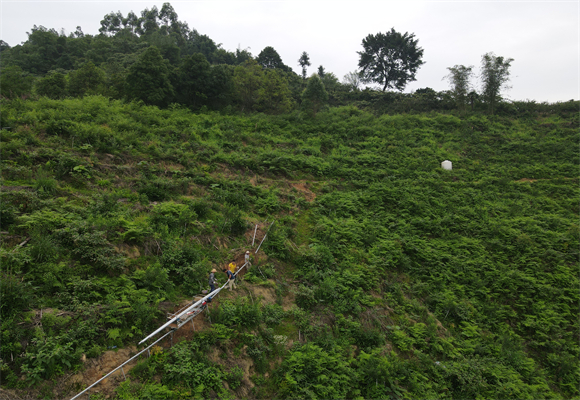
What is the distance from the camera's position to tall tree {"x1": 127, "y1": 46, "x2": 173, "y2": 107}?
21.0 m

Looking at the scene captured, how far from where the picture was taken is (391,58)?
41.5 m

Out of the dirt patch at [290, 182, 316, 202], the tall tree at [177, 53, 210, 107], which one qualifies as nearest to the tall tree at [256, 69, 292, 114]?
the tall tree at [177, 53, 210, 107]

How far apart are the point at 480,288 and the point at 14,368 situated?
1385cm

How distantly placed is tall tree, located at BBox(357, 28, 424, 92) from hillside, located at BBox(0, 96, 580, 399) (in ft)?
84.9

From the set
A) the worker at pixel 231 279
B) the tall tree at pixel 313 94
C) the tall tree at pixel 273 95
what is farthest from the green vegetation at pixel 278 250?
the tall tree at pixel 273 95

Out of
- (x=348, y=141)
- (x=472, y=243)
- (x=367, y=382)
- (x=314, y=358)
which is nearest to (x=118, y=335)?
(x=314, y=358)

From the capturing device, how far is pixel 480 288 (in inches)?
455

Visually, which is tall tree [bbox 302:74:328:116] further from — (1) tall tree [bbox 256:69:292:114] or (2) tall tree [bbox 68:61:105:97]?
(2) tall tree [bbox 68:61:105:97]

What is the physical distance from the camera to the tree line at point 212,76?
21078 millimetres

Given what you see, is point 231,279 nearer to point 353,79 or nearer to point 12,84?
point 12,84

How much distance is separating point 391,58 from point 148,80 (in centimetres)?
3399

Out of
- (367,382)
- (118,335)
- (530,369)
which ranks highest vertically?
(118,335)

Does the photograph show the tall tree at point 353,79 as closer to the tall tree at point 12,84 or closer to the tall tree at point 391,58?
the tall tree at point 391,58

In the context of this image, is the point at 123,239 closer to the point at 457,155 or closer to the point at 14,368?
the point at 14,368
